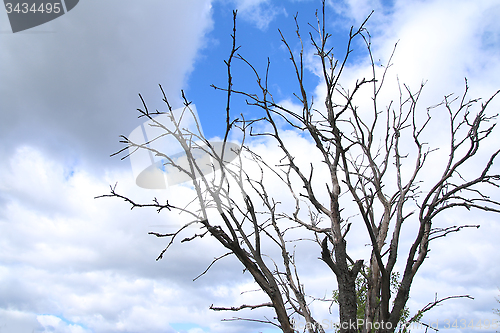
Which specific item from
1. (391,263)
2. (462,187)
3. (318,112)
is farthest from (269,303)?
(462,187)

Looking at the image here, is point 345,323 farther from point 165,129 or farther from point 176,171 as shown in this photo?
point 165,129

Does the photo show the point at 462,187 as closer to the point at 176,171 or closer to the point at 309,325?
the point at 309,325

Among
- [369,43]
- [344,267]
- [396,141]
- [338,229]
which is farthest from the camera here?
[396,141]

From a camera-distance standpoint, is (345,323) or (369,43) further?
(369,43)

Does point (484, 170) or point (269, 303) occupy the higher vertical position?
point (484, 170)

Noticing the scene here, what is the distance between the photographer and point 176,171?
8.64ft

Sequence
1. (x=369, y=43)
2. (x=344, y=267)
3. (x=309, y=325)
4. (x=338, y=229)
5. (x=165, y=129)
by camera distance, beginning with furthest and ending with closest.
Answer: (x=369, y=43) → (x=309, y=325) → (x=338, y=229) → (x=344, y=267) → (x=165, y=129)

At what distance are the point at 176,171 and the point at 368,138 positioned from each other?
2.10 meters

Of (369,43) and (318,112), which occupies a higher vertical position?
(369,43)

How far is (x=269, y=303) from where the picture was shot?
2461mm

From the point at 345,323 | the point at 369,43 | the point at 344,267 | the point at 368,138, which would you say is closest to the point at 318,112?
the point at 368,138

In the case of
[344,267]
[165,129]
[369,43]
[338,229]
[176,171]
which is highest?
[369,43]

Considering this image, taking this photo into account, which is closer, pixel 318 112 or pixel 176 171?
pixel 176 171

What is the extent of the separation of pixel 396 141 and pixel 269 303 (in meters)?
2.56
